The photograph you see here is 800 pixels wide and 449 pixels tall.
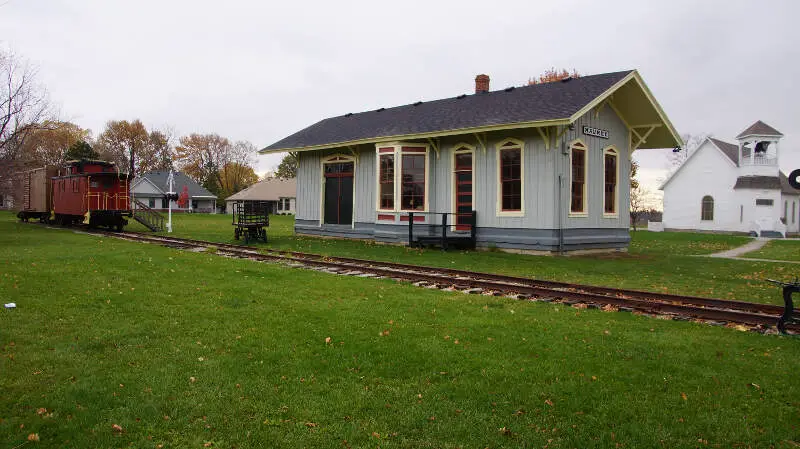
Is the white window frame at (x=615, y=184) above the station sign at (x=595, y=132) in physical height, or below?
below

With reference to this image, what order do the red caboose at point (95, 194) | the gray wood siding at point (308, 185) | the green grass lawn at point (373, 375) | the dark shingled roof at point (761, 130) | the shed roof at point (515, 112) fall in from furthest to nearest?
the dark shingled roof at point (761, 130) → the red caboose at point (95, 194) → the gray wood siding at point (308, 185) → the shed roof at point (515, 112) → the green grass lawn at point (373, 375)

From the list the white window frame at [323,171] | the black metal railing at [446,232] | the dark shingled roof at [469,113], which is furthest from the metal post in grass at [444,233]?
the white window frame at [323,171]

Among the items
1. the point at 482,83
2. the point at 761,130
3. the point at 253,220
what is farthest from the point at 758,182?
the point at 253,220

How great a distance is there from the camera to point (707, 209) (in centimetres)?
4019

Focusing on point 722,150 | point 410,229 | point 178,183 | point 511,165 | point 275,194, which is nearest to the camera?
point 511,165

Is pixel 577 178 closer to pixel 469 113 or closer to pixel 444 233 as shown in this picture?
pixel 469 113

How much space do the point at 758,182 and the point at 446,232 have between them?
29355mm

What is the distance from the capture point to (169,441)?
3672 millimetres

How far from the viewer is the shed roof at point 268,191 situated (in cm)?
7381

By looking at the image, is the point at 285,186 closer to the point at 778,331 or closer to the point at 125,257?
the point at 125,257

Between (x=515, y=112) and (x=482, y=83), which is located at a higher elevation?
(x=482, y=83)

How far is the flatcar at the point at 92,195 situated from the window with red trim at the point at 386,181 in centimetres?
1489

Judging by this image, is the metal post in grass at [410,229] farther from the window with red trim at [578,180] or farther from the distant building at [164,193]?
the distant building at [164,193]

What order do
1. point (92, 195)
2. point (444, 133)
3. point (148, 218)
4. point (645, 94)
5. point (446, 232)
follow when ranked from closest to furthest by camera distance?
1. point (645, 94)
2. point (444, 133)
3. point (446, 232)
4. point (92, 195)
5. point (148, 218)
